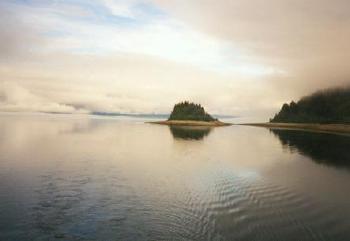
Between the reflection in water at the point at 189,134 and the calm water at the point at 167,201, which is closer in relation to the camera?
the calm water at the point at 167,201

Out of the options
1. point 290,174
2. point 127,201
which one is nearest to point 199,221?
point 127,201

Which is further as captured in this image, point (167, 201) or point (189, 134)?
point (189, 134)

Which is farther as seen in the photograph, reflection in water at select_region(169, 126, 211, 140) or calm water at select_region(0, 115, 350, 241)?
reflection in water at select_region(169, 126, 211, 140)

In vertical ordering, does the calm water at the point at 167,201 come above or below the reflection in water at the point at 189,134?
below

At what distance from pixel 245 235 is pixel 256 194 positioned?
10.5 meters

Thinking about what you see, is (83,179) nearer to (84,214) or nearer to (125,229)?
A: (84,214)

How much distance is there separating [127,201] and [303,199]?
1466cm

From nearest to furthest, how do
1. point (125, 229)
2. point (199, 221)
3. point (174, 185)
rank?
point (125, 229)
point (199, 221)
point (174, 185)

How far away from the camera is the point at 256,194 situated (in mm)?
28609

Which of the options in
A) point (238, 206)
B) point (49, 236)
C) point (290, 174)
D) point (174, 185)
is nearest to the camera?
point (49, 236)

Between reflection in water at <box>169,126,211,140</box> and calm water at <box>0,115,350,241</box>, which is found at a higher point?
reflection in water at <box>169,126,211,140</box>

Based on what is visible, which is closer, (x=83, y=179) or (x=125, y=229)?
(x=125, y=229)

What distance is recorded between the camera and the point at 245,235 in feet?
61.0

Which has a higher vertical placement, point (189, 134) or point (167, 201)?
point (189, 134)
